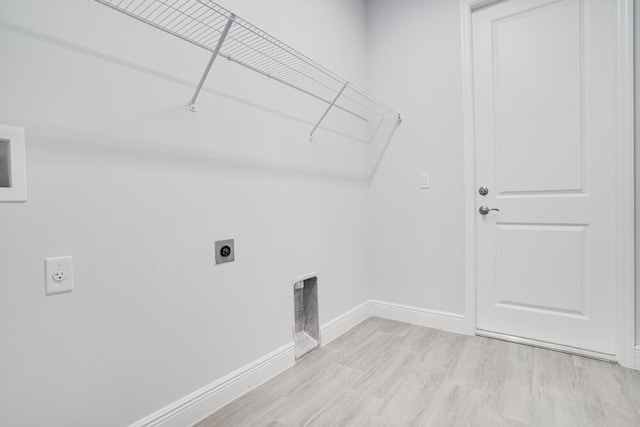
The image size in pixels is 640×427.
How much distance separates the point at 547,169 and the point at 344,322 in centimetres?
159

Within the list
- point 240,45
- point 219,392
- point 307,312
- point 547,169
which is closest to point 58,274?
point 219,392

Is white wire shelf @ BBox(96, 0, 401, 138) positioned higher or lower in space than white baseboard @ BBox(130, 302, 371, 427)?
higher

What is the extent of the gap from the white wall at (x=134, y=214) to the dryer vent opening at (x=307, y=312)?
0.18 m

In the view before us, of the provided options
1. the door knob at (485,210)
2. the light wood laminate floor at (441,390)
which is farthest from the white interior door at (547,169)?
the light wood laminate floor at (441,390)

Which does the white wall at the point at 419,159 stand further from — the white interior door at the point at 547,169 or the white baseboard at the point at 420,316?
the white interior door at the point at 547,169

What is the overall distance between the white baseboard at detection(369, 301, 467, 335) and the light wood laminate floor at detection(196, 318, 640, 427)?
0.20 m

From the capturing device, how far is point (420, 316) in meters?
2.32

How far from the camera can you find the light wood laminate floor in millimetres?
1312

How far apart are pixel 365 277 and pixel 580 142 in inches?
62.9

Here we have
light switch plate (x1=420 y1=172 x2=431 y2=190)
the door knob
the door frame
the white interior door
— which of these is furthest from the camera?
light switch plate (x1=420 y1=172 x2=431 y2=190)

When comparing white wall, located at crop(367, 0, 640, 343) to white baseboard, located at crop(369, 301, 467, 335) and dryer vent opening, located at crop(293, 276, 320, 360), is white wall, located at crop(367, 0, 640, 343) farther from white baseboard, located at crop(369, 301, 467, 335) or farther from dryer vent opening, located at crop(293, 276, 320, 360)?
dryer vent opening, located at crop(293, 276, 320, 360)

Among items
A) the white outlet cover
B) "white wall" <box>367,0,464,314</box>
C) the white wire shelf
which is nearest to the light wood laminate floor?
"white wall" <box>367,0,464,314</box>

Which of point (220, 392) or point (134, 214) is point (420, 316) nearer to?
point (220, 392)

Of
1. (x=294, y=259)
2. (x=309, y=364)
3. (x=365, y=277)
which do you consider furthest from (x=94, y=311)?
(x=365, y=277)
